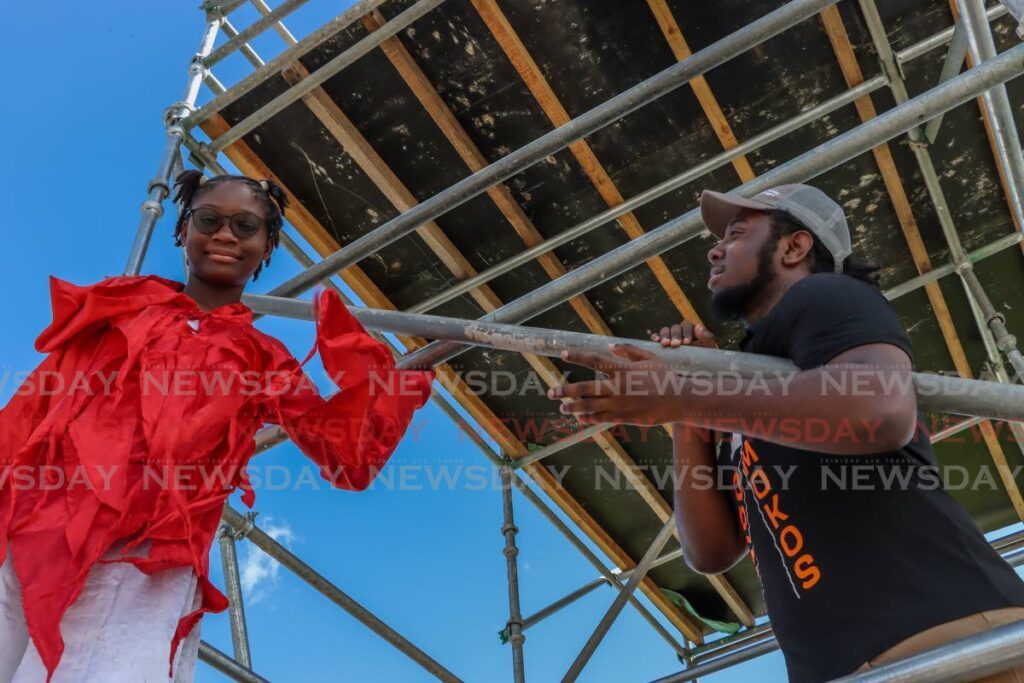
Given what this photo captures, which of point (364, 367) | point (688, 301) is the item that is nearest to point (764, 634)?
point (688, 301)

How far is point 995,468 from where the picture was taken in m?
5.72

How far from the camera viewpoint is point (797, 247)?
2008 millimetres

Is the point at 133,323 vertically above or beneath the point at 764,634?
beneath

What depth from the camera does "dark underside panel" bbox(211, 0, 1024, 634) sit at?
4.07 metres

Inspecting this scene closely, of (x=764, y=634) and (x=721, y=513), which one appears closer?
(x=721, y=513)

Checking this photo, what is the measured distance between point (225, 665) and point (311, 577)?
2.04 feet

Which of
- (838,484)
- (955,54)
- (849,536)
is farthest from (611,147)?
(849,536)

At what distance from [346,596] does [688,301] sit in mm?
2306

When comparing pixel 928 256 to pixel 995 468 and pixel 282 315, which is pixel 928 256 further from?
pixel 282 315

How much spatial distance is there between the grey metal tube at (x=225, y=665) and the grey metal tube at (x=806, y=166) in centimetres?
197

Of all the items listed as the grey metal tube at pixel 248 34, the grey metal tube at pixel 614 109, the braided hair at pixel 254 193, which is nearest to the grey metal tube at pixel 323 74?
the grey metal tube at pixel 248 34

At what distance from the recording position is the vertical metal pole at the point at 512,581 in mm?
4863

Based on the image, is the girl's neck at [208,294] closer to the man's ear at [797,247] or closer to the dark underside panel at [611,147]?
the man's ear at [797,247]

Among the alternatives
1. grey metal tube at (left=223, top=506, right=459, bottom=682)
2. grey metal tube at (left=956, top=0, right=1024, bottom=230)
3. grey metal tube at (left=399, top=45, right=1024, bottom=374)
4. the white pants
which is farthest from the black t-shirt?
grey metal tube at (left=223, top=506, right=459, bottom=682)
